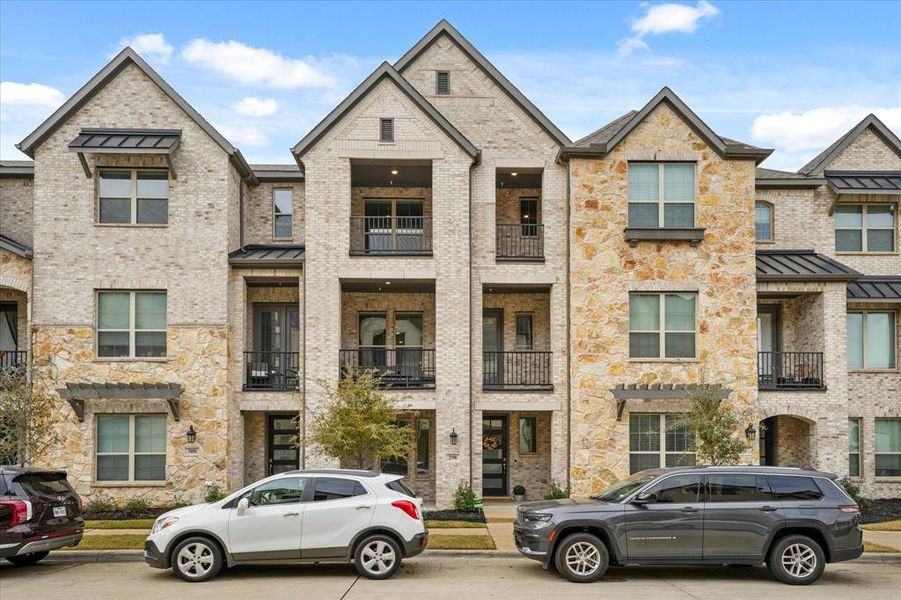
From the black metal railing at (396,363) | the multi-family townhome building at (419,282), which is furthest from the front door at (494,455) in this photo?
the black metal railing at (396,363)

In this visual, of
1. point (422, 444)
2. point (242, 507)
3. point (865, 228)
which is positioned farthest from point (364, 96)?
point (865, 228)

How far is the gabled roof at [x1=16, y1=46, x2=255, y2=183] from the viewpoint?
1927 centimetres

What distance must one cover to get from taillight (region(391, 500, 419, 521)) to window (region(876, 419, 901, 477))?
50.8 feet

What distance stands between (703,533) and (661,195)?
10.2m

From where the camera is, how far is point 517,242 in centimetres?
2086

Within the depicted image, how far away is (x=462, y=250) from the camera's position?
1964cm

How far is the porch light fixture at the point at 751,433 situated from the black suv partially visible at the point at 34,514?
14761mm

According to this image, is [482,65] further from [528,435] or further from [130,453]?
[130,453]

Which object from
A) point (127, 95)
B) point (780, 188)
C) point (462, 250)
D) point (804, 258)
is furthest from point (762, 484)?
point (127, 95)

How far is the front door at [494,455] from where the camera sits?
70.0ft

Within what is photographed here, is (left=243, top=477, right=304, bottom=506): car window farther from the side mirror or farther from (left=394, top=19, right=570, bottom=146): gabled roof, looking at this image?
(left=394, top=19, right=570, bottom=146): gabled roof

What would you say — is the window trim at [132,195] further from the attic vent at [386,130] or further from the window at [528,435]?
the window at [528,435]

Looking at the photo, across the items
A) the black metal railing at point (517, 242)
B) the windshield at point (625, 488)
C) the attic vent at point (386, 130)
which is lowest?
the windshield at point (625, 488)

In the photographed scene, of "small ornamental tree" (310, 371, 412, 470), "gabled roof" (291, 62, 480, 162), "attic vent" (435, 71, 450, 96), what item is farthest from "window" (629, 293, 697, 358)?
"attic vent" (435, 71, 450, 96)
